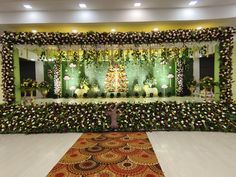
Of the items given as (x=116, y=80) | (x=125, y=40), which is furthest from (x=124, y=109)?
(x=116, y=80)

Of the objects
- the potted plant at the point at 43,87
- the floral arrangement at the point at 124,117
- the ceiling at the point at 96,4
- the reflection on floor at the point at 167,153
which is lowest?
the reflection on floor at the point at 167,153

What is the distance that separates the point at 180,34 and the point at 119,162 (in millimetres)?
4542

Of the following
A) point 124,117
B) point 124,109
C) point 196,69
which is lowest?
point 124,117

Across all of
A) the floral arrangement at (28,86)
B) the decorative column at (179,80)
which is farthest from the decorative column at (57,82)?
the decorative column at (179,80)

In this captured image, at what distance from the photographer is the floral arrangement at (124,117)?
5656mm

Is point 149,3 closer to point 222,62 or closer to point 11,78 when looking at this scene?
point 222,62

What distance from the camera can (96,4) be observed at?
19.1 feet

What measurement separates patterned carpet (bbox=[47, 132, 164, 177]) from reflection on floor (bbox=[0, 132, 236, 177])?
18 cm

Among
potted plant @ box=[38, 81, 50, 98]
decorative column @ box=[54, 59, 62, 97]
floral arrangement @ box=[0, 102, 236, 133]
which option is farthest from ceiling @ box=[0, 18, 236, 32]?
decorative column @ box=[54, 59, 62, 97]

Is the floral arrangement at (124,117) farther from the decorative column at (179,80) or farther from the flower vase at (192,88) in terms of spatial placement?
the decorative column at (179,80)

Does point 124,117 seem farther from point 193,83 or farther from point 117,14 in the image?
point 193,83

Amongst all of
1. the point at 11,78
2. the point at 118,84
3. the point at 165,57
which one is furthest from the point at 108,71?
the point at 11,78

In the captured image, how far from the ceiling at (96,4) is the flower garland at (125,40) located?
0.81 m

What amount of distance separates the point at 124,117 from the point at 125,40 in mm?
2551
